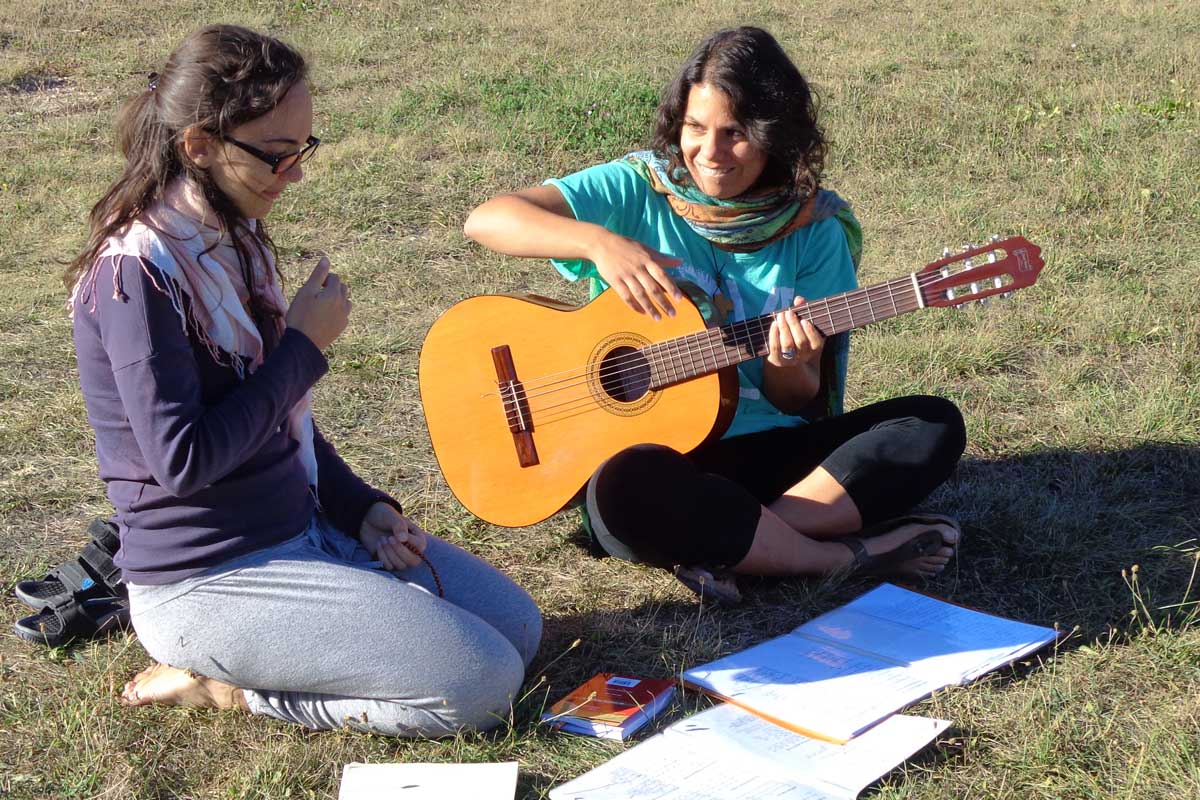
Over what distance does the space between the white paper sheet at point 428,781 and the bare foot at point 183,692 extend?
0.40m

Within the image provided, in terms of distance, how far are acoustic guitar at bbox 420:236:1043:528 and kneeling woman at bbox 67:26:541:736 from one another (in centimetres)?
68

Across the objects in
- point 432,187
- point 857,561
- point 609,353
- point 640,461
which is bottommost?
point 857,561

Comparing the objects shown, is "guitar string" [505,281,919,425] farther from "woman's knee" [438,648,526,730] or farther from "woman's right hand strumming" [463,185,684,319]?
"woman's knee" [438,648,526,730]

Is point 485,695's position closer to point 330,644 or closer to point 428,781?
point 428,781

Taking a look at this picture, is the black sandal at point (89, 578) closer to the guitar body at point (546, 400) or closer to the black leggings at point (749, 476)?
the guitar body at point (546, 400)

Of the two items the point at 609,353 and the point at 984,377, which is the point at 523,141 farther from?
the point at 609,353

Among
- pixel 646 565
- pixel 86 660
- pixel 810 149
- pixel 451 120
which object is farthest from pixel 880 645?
pixel 451 120

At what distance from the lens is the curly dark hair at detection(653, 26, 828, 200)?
3.00 meters

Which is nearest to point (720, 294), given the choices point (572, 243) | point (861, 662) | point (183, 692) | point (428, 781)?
point (572, 243)

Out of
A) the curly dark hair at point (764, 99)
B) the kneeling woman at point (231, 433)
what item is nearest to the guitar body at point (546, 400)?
the curly dark hair at point (764, 99)

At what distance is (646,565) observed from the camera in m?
3.14

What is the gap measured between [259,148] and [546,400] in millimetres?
1121

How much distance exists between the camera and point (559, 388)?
3.20m

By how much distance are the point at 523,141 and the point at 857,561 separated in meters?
4.65
